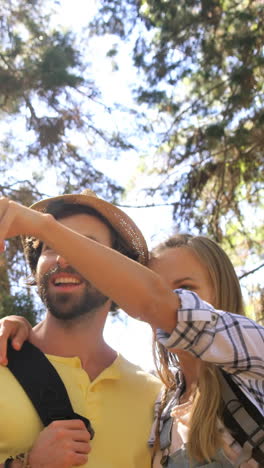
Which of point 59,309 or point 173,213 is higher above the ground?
point 173,213

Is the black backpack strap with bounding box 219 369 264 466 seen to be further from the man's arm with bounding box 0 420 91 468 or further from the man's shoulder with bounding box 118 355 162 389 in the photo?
the man's shoulder with bounding box 118 355 162 389

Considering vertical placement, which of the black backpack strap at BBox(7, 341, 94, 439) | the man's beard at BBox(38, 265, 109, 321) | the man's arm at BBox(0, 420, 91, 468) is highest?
the man's beard at BBox(38, 265, 109, 321)

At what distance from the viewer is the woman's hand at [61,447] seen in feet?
7.25

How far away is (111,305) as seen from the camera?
325 centimetres

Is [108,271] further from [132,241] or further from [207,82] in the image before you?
[207,82]

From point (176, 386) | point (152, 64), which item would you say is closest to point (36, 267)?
point (176, 386)

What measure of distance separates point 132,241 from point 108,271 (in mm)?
1318

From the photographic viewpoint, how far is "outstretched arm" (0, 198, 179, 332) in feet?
5.72

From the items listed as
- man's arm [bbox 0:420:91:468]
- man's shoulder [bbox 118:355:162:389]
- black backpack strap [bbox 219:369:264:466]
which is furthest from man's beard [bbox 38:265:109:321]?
black backpack strap [bbox 219:369:264:466]

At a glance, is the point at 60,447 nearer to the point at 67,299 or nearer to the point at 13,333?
the point at 13,333

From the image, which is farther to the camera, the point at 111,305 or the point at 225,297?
the point at 111,305

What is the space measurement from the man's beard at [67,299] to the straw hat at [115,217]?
30cm

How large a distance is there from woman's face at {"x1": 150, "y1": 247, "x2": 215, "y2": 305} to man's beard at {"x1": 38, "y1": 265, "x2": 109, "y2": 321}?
376mm

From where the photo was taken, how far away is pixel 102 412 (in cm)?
259
